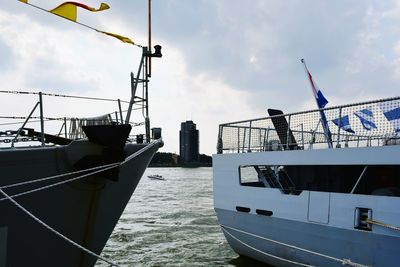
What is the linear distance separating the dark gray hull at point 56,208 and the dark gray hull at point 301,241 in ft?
12.1

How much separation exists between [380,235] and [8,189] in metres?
5.93

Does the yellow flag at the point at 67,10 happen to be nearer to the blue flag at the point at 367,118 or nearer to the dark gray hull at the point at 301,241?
the blue flag at the point at 367,118

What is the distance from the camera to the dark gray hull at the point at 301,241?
7.43 m

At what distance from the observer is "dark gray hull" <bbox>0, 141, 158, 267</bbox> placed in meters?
5.80

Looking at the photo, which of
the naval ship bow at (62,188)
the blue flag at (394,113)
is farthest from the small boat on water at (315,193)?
the naval ship bow at (62,188)

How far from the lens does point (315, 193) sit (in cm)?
856

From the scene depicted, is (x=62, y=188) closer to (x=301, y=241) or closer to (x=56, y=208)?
(x=56, y=208)

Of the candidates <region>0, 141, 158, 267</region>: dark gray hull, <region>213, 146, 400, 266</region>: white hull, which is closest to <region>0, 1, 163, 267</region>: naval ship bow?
<region>0, 141, 158, 267</region>: dark gray hull

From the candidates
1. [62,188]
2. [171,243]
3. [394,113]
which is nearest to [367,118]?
[394,113]

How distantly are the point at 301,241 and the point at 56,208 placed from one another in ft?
16.4

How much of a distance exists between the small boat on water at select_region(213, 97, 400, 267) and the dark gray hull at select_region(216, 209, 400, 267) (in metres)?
0.02

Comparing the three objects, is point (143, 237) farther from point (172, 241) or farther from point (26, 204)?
point (26, 204)

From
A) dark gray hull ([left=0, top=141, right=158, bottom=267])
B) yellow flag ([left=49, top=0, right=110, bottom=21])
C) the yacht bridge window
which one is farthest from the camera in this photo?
the yacht bridge window

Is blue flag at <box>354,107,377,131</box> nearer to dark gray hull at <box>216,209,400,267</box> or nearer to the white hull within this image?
the white hull
